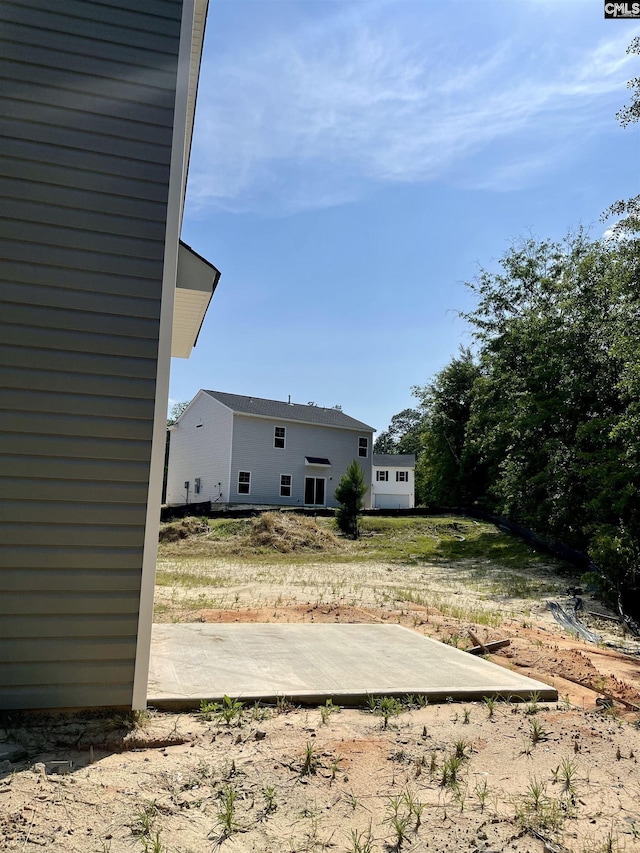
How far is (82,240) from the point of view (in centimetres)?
330

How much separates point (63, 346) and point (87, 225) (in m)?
0.77

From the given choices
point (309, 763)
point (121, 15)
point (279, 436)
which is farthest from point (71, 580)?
point (279, 436)

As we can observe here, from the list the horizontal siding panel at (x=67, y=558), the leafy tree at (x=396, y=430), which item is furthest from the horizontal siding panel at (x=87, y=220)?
the leafy tree at (x=396, y=430)

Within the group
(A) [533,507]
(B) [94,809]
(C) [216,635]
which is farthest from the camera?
(A) [533,507]

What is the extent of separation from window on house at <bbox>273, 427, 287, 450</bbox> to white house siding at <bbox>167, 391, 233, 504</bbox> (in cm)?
229

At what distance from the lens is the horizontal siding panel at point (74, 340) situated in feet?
10.3

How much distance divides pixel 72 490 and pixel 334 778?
2.04 m

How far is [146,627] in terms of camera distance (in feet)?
10.3

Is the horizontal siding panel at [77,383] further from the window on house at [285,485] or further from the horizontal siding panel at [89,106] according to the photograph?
the window on house at [285,485]

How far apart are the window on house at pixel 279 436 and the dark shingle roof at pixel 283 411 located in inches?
21.9

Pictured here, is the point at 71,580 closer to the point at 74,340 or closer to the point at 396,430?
the point at 74,340

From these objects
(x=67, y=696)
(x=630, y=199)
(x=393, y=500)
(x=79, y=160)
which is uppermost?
(x=630, y=199)

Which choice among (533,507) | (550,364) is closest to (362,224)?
(550,364)

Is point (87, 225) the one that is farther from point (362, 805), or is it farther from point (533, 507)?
point (533, 507)
